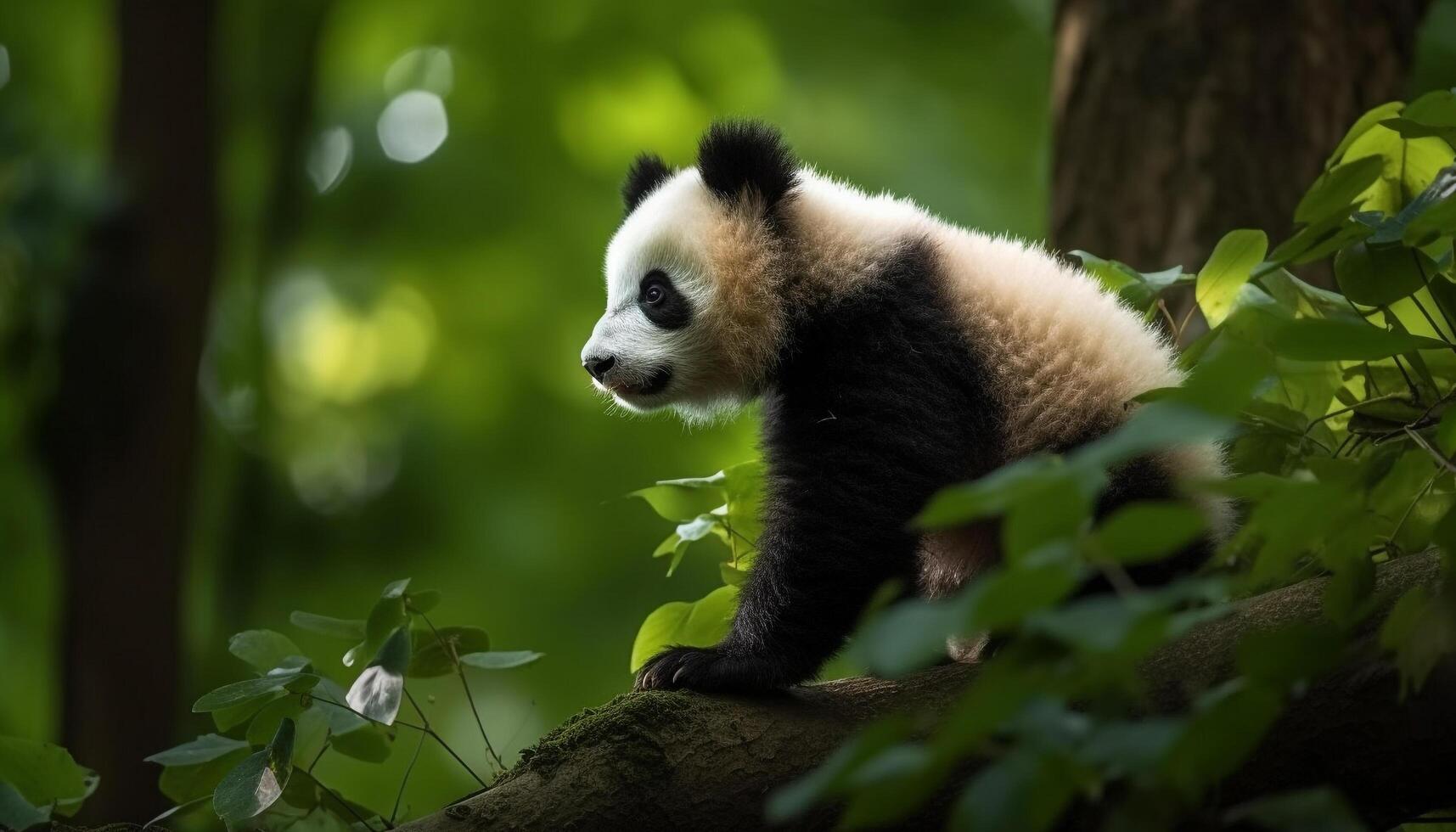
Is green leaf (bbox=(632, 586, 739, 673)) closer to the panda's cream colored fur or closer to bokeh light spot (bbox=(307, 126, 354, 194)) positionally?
the panda's cream colored fur

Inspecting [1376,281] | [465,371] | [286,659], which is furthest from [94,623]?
[1376,281]

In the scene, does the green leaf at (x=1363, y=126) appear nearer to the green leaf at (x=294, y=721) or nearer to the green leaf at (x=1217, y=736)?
the green leaf at (x=1217, y=736)

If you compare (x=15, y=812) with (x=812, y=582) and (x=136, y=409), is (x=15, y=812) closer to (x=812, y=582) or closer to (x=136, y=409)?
(x=812, y=582)

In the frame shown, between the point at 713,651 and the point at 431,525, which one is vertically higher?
the point at 713,651

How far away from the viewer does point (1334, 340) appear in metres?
1.99

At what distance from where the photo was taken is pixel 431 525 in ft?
34.3

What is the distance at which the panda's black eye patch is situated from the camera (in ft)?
14.4

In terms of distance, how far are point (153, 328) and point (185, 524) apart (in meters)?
1.25

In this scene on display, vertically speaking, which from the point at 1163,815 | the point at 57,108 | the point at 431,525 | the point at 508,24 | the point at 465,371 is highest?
the point at 508,24

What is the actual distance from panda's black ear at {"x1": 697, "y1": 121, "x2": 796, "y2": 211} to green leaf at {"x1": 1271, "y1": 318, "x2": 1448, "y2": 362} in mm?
2481

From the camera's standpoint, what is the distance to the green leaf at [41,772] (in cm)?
304

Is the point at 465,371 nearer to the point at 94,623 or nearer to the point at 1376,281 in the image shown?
the point at 94,623

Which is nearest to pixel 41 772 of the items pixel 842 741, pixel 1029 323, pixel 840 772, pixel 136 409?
pixel 842 741

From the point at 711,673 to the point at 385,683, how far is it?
30.7 inches
